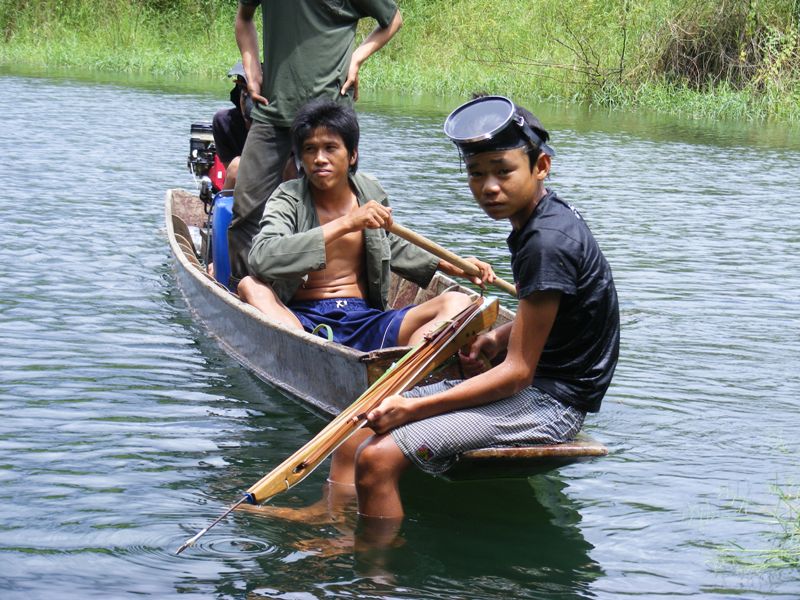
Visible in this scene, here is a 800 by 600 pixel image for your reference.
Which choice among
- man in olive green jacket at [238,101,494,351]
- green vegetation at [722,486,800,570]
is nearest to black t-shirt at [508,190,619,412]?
green vegetation at [722,486,800,570]

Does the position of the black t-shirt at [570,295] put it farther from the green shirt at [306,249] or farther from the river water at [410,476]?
the green shirt at [306,249]

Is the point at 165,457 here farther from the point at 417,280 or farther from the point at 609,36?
the point at 609,36

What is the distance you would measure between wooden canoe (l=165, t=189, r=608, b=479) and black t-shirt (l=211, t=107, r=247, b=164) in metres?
0.59

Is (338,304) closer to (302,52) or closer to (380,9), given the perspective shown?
(302,52)

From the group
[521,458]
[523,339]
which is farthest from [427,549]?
[523,339]

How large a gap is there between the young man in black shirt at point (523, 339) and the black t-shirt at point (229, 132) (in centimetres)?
369

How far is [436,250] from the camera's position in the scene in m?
4.52

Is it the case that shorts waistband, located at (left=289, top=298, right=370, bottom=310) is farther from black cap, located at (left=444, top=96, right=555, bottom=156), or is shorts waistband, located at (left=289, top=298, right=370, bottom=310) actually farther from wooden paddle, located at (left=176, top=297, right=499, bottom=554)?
black cap, located at (left=444, top=96, right=555, bottom=156)

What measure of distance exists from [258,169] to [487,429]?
2536mm

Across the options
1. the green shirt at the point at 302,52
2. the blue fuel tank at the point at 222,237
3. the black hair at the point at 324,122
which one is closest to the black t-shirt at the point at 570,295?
the black hair at the point at 324,122

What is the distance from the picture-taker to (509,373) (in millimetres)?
3408

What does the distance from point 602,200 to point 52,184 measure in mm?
4425

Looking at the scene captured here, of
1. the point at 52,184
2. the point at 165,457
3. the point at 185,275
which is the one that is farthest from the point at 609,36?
the point at 165,457

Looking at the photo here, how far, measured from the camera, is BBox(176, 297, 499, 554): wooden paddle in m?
3.48
